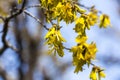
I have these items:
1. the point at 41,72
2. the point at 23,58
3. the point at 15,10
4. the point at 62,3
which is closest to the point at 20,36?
the point at 23,58

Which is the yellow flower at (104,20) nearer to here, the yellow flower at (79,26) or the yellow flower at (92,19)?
the yellow flower at (92,19)

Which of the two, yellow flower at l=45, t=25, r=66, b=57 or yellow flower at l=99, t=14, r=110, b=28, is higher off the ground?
yellow flower at l=99, t=14, r=110, b=28

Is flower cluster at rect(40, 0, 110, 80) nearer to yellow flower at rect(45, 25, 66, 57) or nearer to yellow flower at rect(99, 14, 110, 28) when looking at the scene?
yellow flower at rect(45, 25, 66, 57)

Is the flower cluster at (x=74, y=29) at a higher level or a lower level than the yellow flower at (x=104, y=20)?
lower

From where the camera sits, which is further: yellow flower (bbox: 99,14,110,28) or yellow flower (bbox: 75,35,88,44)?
yellow flower (bbox: 99,14,110,28)

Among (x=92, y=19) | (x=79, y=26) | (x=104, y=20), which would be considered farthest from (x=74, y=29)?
(x=104, y=20)

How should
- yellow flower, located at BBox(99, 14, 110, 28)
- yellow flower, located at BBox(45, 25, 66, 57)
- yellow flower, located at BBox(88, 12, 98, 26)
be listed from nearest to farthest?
yellow flower, located at BBox(45, 25, 66, 57) → yellow flower, located at BBox(88, 12, 98, 26) → yellow flower, located at BBox(99, 14, 110, 28)

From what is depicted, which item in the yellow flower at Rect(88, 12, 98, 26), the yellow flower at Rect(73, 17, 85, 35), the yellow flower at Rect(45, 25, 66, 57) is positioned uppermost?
the yellow flower at Rect(88, 12, 98, 26)

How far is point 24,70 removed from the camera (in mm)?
13664

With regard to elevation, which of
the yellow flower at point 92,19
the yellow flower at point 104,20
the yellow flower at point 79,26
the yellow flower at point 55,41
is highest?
the yellow flower at point 104,20

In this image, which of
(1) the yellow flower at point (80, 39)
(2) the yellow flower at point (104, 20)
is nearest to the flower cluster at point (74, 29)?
(1) the yellow flower at point (80, 39)

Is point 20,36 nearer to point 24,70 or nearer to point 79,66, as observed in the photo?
point 24,70

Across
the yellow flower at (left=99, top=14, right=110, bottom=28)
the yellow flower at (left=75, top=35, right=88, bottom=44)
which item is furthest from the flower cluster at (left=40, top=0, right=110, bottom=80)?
the yellow flower at (left=99, top=14, right=110, bottom=28)

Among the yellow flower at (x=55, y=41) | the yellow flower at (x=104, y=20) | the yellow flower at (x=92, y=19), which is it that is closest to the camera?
the yellow flower at (x=55, y=41)
